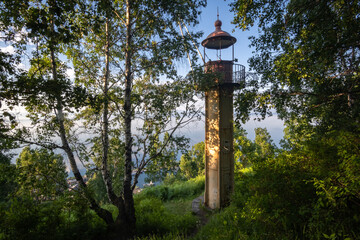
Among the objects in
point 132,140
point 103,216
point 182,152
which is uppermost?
point 132,140

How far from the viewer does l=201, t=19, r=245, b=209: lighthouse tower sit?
30.3 feet

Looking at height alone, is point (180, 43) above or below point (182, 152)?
above

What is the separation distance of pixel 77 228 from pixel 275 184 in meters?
5.94

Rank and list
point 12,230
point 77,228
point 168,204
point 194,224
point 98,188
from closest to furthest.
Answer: point 12,230
point 77,228
point 194,224
point 168,204
point 98,188

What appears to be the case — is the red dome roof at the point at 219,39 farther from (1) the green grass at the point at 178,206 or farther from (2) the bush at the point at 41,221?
(1) the green grass at the point at 178,206

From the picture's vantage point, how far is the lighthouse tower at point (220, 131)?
924cm

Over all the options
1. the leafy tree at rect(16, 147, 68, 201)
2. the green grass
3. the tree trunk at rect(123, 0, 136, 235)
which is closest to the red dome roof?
the tree trunk at rect(123, 0, 136, 235)

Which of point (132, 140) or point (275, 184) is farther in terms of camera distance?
point (132, 140)

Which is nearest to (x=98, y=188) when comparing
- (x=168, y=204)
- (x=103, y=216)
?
(x=168, y=204)

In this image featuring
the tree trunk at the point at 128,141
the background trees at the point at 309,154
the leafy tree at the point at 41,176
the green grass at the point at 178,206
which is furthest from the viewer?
the green grass at the point at 178,206

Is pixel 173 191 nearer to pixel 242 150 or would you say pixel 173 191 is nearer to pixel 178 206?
pixel 178 206

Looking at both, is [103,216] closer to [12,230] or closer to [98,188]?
[12,230]

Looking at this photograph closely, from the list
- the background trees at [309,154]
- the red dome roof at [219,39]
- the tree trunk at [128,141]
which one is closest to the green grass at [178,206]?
the tree trunk at [128,141]

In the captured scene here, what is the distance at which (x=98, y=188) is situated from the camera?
74.7 feet
